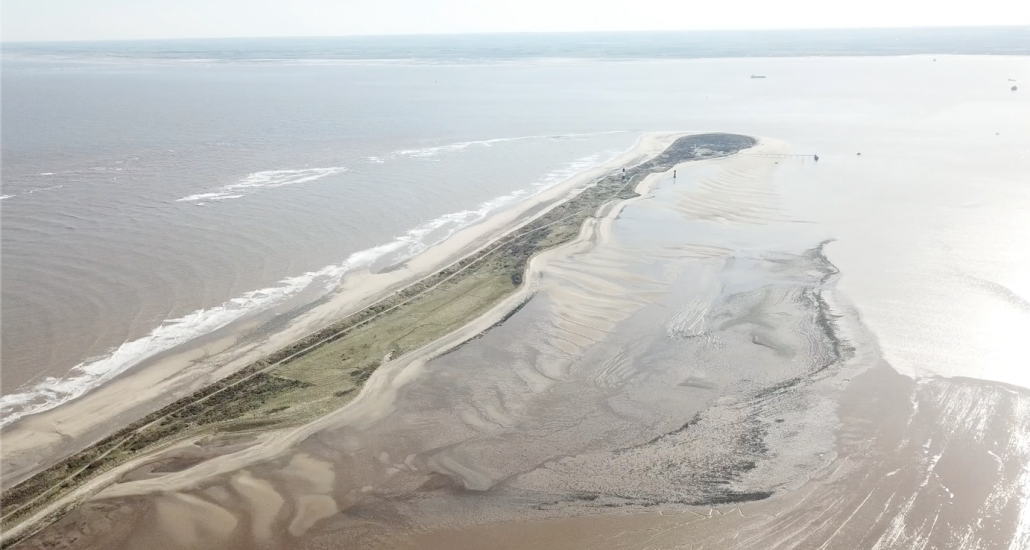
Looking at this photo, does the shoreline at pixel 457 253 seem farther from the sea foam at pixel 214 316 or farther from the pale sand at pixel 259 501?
the pale sand at pixel 259 501

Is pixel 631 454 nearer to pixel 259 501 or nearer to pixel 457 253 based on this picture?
pixel 259 501

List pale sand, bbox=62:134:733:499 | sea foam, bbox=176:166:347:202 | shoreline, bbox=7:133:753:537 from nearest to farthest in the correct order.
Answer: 1. pale sand, bbox=62:134:733:499
2. shoreline, bbox=7:133:753:537
3. sea foam, bbox=176:166:347:202

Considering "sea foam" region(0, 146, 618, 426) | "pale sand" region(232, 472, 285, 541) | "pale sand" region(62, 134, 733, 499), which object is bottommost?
"pale sand" region(232, 472, 285, 541)

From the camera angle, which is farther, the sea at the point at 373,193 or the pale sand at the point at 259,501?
the sea at the point at 373,193

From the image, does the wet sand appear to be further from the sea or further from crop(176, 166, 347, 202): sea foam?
crop(176, 166, 347, 202): sea foam

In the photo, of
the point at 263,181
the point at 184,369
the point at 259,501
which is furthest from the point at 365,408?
the point at 263,181

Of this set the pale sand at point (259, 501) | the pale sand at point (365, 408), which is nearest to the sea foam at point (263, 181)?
the pale sand at point (365, 408)

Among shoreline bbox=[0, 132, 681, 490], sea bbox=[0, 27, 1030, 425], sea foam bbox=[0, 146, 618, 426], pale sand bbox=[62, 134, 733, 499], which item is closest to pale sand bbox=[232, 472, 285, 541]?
pale sand bbox=[62, 134, 733, 499]

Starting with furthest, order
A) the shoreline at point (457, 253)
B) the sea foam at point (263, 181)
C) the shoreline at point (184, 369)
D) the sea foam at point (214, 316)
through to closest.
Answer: the sea foam at point (263, 181), the sea foam at point (214, 316), the shoreline at point (184, 369), the shoreline at point (457, 253)
